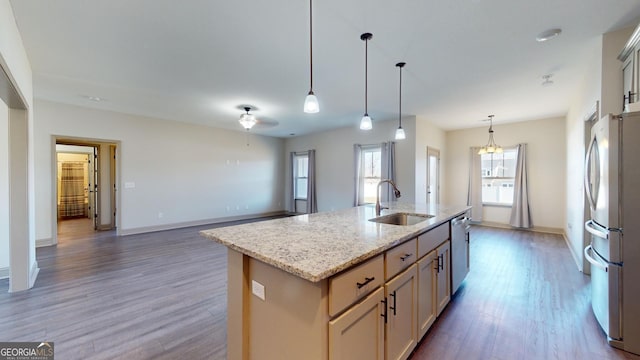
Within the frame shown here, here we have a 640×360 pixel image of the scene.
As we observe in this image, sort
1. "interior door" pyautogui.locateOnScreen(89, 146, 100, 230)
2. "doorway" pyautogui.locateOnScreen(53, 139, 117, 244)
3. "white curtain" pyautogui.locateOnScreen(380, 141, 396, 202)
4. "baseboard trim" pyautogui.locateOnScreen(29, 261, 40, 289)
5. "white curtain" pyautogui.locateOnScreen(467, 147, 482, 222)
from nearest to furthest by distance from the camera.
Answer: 1. "baseboard trim" pyautogui.locateOnScreen(29, 261, 40, 289)
2. "white curtain" pyautogui.locateOnScreen(380, 141, 396, 202)
3. "doorway" pyautogui.locateOnScreen(53, 139, 117, 244)
4. "interior door" pyautogui.locateOnScreen(89, 146, 100, 230)
5. "white curtain" pyautogui.locateOnScreen(467, 147, 482, 222)

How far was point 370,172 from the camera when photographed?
704cm

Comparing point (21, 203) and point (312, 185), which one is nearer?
point (21, 203)

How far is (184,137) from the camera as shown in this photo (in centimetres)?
675

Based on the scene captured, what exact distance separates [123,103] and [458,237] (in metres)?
6.26

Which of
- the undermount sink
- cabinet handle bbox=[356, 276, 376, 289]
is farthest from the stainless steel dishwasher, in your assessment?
cabinet handle bbox=[356, 276, 376, 289]

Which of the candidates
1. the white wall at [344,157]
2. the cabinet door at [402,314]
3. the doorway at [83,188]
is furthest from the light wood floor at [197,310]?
the doorway at [83,188]

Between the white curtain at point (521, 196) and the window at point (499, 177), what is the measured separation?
183 mm

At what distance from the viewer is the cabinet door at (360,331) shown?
46.5 inches

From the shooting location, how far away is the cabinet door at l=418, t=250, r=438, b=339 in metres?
1.96

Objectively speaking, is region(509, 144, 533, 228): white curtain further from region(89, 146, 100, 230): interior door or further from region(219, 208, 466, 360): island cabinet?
region(89, 146, 100, 230): interior door

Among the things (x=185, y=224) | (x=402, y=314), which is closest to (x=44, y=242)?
(x=185, y=224)

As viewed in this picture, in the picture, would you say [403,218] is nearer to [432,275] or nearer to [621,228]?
[432,275]

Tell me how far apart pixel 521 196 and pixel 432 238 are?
18.9ft

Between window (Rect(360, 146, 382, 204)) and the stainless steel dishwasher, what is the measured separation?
3.79 meters
